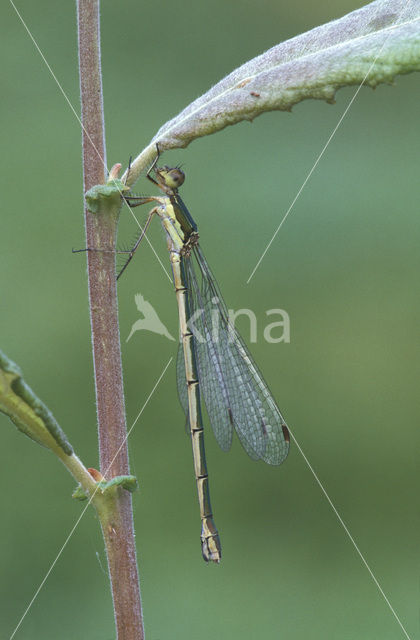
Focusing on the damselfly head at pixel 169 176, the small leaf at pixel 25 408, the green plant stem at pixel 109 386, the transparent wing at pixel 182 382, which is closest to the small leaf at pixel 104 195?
the green plant stem at pixel 109 386

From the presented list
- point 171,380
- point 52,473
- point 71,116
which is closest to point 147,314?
point 171,380

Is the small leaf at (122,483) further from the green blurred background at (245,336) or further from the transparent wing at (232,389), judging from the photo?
the green blurred background at (245,336)

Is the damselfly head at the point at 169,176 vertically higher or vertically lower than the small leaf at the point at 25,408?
higher

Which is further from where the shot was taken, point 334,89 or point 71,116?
point 71,116

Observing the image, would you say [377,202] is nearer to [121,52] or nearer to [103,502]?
[121,52]

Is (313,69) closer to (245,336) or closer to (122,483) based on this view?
(122,483)

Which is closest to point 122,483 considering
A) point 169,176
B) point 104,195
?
point 104,195

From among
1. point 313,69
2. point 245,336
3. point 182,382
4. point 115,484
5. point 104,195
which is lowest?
point 115,484
